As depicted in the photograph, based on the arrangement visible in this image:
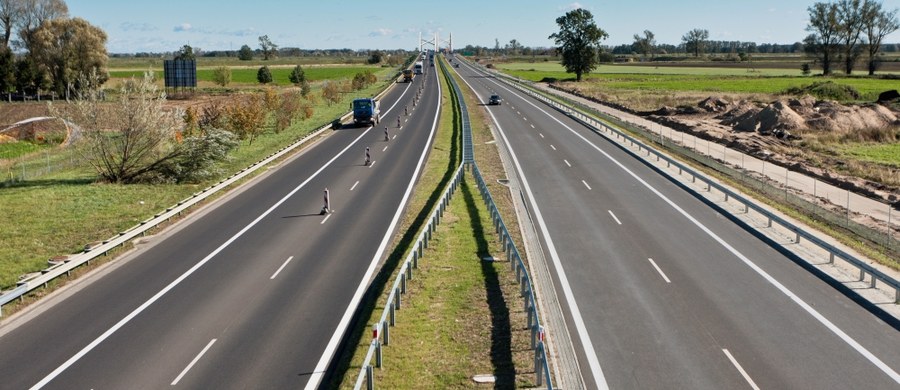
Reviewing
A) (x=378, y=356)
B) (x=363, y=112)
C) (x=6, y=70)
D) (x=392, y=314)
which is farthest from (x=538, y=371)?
(x=6, y=70)

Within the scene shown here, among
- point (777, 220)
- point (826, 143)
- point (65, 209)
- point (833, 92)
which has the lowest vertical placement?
point (65, 209)

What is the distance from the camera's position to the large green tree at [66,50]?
9562 cm

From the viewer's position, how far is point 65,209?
1129 inches

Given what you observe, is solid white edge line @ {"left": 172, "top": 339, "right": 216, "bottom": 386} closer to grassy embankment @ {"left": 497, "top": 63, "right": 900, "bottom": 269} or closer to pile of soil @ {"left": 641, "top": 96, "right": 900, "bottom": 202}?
grassy embankment @ {"left": 497, "top": 63, "right": 900, "bottom": 269}

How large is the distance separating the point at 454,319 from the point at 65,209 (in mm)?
20281

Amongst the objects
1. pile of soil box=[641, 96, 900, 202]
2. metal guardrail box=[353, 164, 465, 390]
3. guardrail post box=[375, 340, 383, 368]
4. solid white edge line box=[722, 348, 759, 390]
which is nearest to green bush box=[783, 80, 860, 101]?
pile of soil box=[641, 96, 900, 202]

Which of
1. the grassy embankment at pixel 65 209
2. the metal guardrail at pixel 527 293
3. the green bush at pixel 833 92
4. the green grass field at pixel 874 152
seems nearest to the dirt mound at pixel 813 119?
the green grass field at pixel 874 152

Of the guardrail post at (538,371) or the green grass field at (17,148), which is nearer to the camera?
the guardrail post at (538,371)

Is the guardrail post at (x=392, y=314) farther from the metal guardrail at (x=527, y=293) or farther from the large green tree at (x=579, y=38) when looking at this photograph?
the large green tree at (x=579, y=38)

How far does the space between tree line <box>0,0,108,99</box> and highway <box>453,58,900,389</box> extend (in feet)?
278

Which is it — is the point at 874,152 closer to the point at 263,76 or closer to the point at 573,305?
the point at 573,305

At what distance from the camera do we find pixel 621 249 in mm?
22500

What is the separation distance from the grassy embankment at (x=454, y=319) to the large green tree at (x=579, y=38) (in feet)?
350

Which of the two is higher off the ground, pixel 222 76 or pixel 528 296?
pixel 222 76
